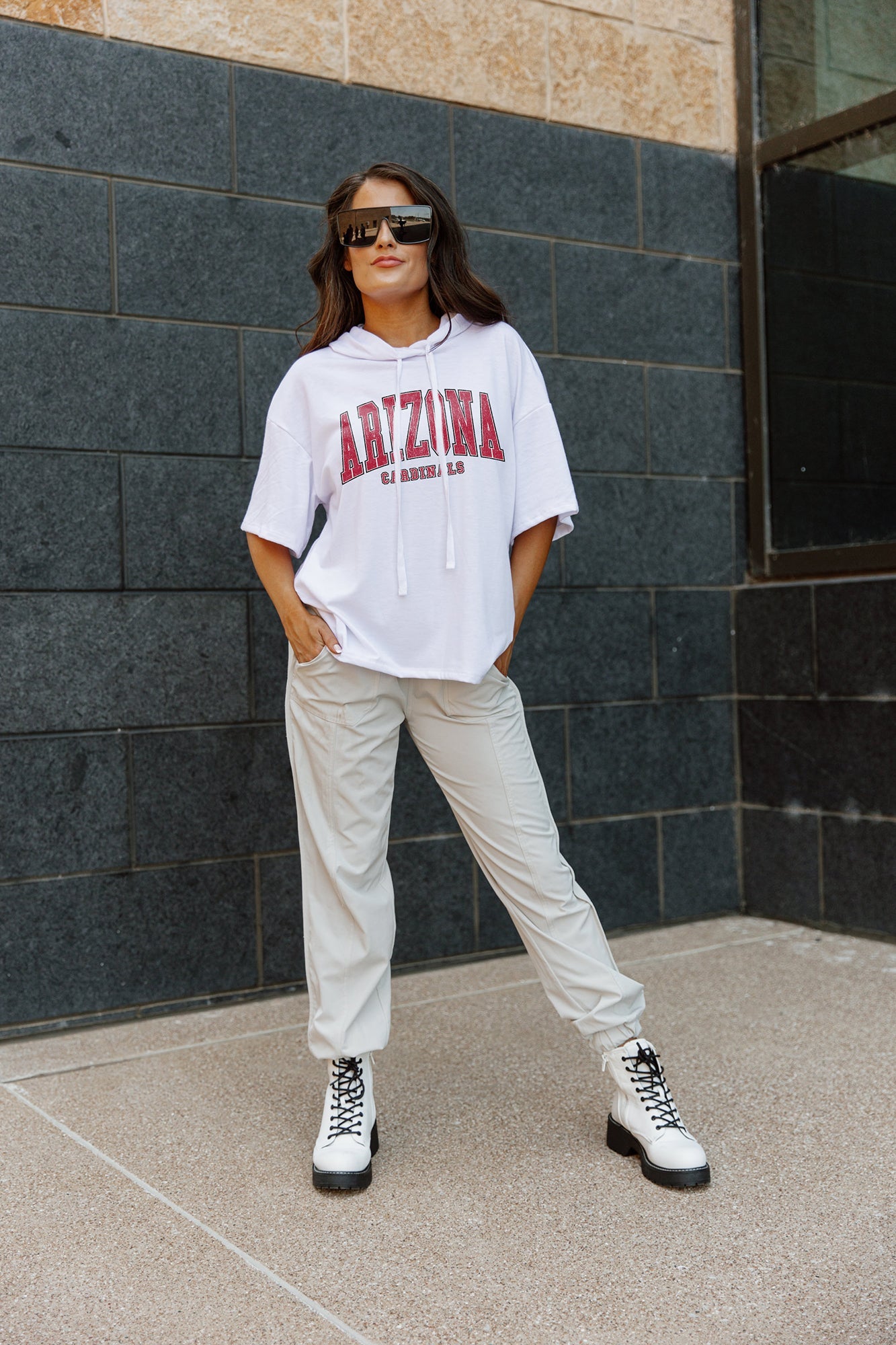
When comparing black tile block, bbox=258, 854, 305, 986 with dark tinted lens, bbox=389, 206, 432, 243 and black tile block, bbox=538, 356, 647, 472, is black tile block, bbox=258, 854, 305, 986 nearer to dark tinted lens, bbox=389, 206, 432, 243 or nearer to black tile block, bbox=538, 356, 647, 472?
black tile block, bbox=538, 356, 647, 472

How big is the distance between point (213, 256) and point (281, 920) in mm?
1772

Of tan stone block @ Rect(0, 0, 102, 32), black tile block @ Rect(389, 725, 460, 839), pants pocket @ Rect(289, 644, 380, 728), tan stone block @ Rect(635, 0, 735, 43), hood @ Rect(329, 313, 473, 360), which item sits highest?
tan stone block @ Rect(635, 0, 735, 43)

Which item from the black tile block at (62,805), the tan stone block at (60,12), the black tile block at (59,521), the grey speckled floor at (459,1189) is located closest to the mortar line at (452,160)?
the tan stone block at (60,12)

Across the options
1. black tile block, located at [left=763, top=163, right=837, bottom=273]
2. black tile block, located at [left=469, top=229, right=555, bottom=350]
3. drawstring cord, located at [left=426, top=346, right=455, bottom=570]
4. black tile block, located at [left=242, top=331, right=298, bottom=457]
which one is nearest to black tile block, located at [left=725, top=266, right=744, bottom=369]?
Answer: black tile block, located at [left=763, top=163, right=837, bottom=273]

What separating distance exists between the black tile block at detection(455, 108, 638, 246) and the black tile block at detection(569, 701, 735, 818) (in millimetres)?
1478

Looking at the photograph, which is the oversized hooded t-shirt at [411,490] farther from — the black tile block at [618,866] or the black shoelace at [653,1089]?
the black tile block at [618,866]

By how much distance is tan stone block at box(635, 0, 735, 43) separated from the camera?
4.20 m

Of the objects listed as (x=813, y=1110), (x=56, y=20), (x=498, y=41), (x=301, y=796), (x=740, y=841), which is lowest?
(x=813, y=1110)

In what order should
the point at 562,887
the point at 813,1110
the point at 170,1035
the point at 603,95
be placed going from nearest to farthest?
the point at 562,887 → the point at 813,1110 → the point at 170,1035 → the point at 603,95

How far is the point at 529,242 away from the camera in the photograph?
397 centimetres

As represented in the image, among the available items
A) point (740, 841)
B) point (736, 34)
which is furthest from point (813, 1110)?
point (736, 34)

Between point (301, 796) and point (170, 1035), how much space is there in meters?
1.13

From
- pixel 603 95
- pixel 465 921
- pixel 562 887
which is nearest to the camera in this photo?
pixel 562 887

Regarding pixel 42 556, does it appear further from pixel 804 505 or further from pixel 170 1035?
pixel 804 505
